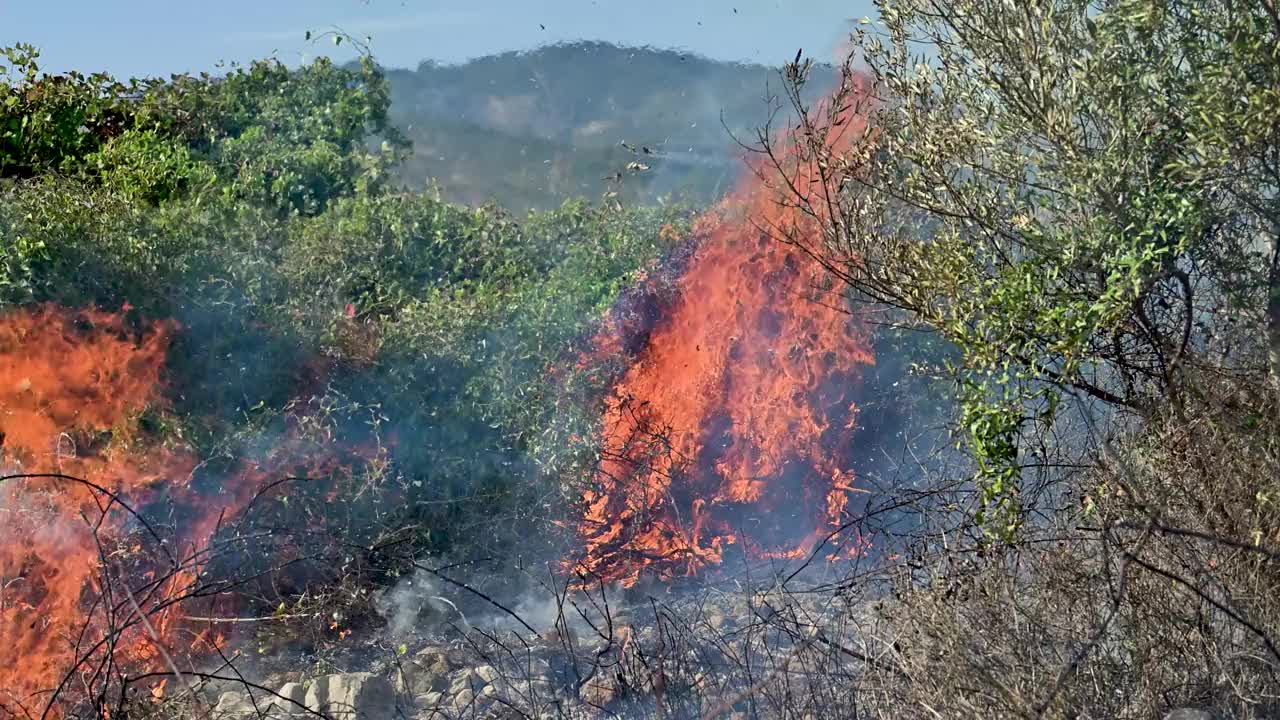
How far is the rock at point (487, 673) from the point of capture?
6.88 m

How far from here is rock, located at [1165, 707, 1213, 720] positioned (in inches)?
191

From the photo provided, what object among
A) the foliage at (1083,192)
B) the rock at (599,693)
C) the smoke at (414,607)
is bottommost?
the rock at (599,693)

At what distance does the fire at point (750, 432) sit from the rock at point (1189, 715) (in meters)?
4.39

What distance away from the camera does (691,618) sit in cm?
780

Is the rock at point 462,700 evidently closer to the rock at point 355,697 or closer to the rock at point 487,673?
the rock at point 487,673

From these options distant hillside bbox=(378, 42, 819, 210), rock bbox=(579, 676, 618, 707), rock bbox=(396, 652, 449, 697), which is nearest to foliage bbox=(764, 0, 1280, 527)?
rock bbox=(579, 676, 618, 707)

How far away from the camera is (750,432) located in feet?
30.3

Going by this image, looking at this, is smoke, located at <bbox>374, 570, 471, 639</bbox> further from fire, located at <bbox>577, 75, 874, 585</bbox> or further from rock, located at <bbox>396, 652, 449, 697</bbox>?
fire, located at <bbox>577, 75, 874, 585</bbox>

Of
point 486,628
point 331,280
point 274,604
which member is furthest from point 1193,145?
point 331,280

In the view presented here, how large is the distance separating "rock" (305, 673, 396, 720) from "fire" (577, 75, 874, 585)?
2769mm

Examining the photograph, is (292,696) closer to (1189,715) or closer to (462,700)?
(462,700)

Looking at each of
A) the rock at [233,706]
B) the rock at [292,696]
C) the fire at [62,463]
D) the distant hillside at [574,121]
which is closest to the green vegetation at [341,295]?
the fire at [62,463]

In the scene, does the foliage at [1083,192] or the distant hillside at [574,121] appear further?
the distant hillside at [574,121]

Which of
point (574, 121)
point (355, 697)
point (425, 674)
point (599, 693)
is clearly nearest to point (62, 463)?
point (425, 674)
